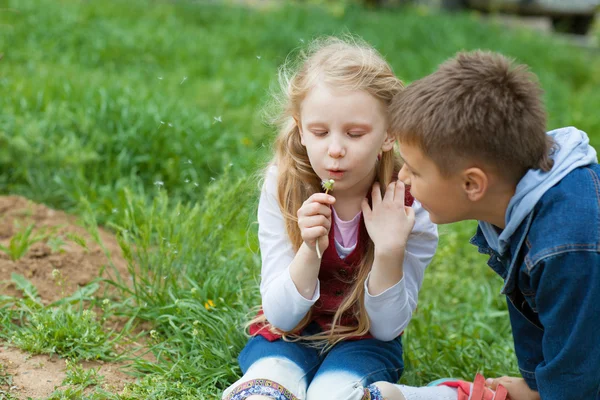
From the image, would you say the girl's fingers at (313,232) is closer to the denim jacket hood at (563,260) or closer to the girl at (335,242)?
the girl at (335,242)

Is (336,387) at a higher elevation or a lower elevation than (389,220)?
lower

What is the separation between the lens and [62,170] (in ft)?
13.0

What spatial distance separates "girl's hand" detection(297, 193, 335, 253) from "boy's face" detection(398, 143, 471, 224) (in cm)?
27

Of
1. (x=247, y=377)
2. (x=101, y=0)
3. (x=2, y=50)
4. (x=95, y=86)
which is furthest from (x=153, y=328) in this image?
(x=101, y=0)

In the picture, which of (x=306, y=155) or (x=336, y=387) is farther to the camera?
(x=306, y=155)

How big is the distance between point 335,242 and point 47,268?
135 centimetres

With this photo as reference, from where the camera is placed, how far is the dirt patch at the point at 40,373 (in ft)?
7.96

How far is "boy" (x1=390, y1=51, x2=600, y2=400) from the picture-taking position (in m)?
1.94

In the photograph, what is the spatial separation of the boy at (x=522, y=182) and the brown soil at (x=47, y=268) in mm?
1314

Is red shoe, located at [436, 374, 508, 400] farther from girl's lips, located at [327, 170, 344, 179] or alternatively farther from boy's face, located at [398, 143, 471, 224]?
girl's lips, located at [327, 170, 344, 179]

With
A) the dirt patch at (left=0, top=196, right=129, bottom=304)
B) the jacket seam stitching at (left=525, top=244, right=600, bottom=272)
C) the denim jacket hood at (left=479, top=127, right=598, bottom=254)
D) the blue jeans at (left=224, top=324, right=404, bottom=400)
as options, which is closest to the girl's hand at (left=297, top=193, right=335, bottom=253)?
the blue jeans at (left=224, top=324, right=404, bottom=400)

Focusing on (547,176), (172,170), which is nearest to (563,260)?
(547,176)

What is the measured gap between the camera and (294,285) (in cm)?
233

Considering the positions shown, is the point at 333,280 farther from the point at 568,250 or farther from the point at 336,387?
the point at 568,250
